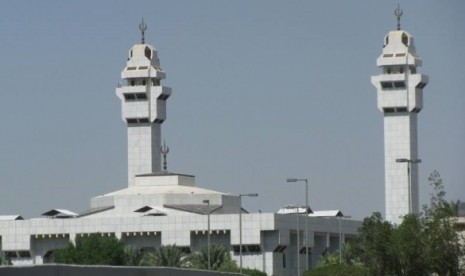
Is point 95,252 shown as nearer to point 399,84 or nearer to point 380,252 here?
point 380,252

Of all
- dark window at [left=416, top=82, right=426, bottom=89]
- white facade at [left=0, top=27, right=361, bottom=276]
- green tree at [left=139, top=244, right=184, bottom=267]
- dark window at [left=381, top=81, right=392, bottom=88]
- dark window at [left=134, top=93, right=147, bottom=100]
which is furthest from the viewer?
dark window at [left=134, top=93, right=147, bottom=100]

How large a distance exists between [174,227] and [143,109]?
35.0m

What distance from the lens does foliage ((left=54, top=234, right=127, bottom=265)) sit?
124250 mm

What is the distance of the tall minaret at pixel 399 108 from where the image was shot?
17700cm

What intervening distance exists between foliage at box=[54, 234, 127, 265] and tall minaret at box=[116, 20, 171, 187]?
51.0m

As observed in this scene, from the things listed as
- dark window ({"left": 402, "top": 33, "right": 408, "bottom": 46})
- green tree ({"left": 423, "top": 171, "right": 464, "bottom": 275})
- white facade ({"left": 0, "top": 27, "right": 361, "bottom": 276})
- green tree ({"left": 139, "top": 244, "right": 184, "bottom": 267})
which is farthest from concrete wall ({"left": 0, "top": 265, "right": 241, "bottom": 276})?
dark window ({"left": 402, "top": 33, "right": 408, "bottom": 46})

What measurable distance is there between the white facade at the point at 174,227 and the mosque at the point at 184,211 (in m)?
0.08

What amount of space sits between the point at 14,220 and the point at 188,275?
11195 centimetres

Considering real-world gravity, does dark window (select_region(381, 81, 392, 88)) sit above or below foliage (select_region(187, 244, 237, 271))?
above

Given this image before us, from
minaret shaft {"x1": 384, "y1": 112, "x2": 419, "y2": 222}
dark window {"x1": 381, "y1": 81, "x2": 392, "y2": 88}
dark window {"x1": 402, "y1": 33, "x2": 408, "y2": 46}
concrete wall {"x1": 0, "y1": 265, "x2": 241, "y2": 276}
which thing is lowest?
concrete wall {"x1": 0, "y1": 265, "x2": 241, "y2": 276}

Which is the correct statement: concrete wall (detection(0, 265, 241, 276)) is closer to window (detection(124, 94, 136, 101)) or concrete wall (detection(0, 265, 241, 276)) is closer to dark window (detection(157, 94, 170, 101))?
dark window (detection(157, 94, 170, 101))

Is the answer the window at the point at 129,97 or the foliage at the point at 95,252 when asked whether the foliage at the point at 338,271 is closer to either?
the foliage at the point at 95,252

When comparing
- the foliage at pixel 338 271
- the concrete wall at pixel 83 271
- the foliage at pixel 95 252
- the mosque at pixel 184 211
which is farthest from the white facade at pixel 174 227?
the concrete wall at pixel 83 271

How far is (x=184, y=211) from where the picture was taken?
15462 centimetres
